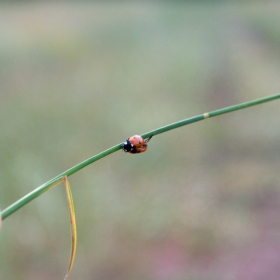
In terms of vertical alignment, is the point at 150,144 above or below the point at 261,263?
above

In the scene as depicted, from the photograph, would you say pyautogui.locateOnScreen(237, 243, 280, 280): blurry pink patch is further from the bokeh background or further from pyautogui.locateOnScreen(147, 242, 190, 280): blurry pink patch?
pyautogui.locateOnScreen(147, 242, 190, 280): blurry pink patch

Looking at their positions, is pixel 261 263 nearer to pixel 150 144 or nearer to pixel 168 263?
pixel 168 263

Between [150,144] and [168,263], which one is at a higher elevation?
[150,144]

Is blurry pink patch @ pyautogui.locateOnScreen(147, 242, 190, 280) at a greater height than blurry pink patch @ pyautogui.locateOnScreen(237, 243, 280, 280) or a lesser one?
greater

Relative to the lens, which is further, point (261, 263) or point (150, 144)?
point (150, 144)

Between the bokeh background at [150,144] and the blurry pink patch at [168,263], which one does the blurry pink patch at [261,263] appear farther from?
the blurry pink patch at [168,263]

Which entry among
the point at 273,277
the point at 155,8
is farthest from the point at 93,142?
the point at 155,8

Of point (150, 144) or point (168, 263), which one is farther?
point (150, 144)

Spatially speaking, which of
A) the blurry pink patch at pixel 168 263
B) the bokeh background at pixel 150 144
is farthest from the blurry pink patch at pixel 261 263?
the blurry pink patch at pixel 168 263

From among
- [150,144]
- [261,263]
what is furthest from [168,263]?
[150,144]

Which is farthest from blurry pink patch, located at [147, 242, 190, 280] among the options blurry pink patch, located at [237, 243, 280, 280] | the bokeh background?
blurry pink patch, located at [237, 243, 280, 280]
